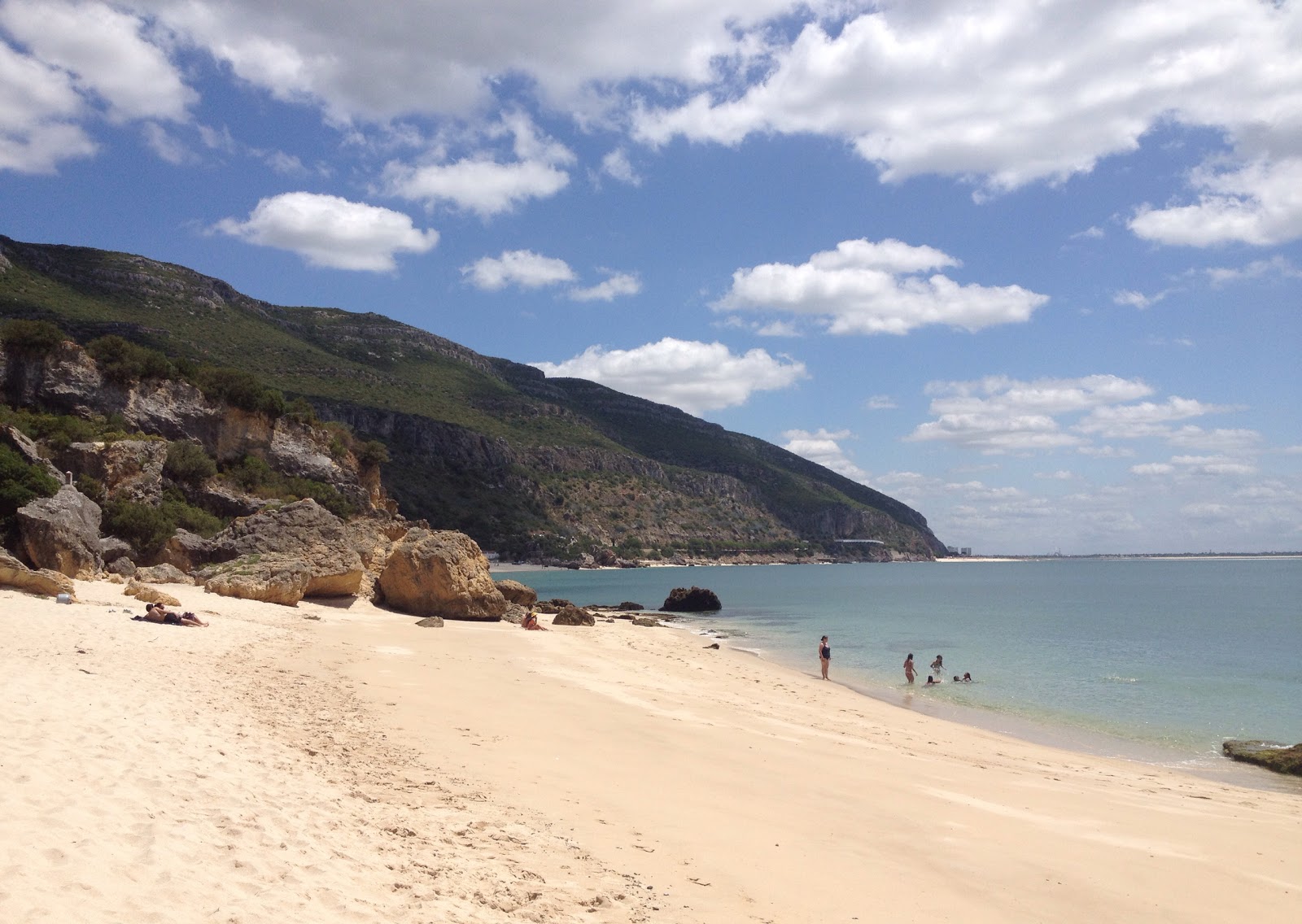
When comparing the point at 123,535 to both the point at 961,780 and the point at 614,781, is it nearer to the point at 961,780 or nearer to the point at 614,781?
the point at 614,781

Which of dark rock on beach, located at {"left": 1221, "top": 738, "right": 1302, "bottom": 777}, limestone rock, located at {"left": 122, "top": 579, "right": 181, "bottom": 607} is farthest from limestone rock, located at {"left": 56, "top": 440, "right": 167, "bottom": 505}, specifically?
dark rock on beach, located at {"left": 1221, "top": 738, "right": 1302, "bottom": 777}

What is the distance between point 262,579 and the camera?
838 inches

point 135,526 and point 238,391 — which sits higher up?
point 238,391

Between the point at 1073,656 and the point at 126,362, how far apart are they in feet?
123

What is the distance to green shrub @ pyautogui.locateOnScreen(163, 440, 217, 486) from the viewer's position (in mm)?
28672

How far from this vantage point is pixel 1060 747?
1458 cm

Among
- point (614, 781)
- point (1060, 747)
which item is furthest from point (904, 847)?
point (1060, 747)

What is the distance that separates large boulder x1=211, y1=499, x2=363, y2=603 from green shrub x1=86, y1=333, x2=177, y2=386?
12.3m

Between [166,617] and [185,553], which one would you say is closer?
[166,617]

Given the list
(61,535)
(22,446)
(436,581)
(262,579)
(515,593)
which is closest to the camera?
(61,535)

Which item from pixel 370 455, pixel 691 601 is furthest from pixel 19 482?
pixel 691 601

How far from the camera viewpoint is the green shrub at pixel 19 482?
18.4 metres

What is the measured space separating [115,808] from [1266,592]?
3658 inches

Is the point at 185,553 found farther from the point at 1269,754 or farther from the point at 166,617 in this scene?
the point at 1269,754
